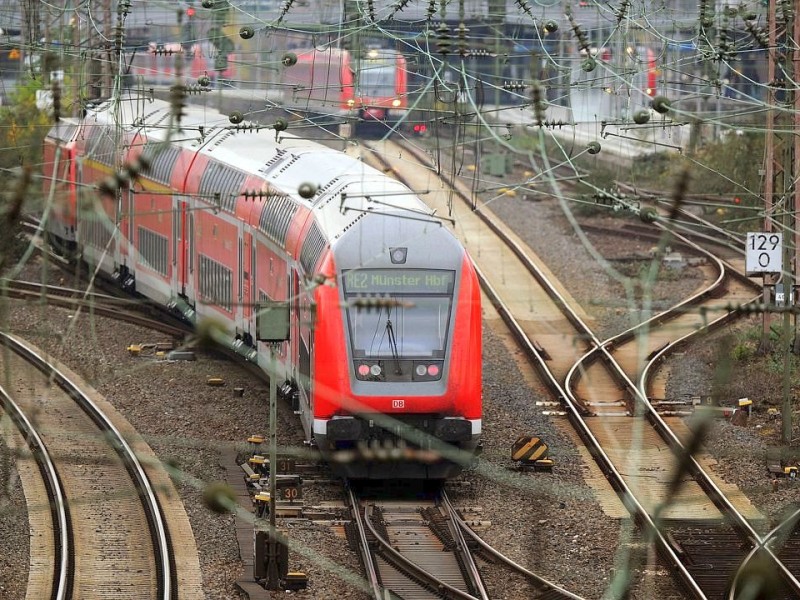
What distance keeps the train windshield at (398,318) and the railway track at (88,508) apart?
8.28ft

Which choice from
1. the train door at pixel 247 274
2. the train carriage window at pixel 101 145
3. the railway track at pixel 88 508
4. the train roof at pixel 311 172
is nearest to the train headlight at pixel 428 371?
the train roof at pixel 311 172

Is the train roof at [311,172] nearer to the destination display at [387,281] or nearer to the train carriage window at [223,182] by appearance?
the train carriage window at [223,182]

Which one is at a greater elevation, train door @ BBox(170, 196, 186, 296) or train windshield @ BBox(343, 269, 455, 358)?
train windshield @ BBox(343, 269, 455, 358)

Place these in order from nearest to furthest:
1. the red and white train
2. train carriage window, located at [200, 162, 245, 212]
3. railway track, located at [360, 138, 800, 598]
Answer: railway track, located at [360, 138, 800, 598], the red and white train, train carriage window, located at [200, 162, 245, 212]

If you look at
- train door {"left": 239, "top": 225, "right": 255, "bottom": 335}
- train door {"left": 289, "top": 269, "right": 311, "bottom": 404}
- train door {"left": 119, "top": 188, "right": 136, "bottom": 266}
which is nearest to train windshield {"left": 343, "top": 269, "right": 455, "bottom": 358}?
train door {"left": 289, "top": 269, "right": 311, "bottom": 404}

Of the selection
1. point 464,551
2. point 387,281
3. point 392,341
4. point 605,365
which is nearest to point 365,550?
point 464,551

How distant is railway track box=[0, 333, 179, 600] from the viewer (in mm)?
12461

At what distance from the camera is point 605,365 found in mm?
21062

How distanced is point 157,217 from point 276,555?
36.8 feet

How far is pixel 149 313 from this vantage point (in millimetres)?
24172

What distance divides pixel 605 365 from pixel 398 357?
24.2 ft

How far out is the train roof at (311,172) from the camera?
49.1ft

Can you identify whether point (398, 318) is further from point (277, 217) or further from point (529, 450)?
point (277, 217)

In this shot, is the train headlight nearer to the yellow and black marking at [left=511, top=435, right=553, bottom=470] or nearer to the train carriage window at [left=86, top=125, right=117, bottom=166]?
the yellow and black marking at [left=511, top=435, right=553, bottom=470]
